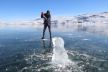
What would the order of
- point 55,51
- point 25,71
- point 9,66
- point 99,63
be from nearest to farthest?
1. point 25,71
2. point 9,66
3. point 99,63
4. point 55,51

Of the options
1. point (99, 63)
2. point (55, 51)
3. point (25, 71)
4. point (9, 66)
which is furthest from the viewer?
point (55, 51)

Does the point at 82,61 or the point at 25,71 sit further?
the point at 82,61

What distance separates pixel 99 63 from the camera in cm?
1753

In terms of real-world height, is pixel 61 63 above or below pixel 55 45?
below

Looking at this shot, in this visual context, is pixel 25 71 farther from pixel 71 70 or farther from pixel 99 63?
pixel 99 63

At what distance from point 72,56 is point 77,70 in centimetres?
455

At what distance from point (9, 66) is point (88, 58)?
6524 millimetres

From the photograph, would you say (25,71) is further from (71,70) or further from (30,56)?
(30,56)

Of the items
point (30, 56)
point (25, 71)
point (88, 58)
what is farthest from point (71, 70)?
point (30, 56)

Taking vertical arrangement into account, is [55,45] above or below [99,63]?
above

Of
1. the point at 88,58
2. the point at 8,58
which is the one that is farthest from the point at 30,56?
the point at 88,58

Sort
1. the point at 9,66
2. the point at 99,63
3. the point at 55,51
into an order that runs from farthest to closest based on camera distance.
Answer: the point at 55,51
the point at 99,63
the point at 9,66

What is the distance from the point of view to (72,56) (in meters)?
19.8

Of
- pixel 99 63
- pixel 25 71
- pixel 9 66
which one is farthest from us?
pixel 99 63
